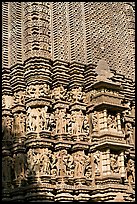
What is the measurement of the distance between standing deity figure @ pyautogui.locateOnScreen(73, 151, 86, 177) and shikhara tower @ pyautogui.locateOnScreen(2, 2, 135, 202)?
0.03 metres

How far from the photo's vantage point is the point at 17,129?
51.8 feet

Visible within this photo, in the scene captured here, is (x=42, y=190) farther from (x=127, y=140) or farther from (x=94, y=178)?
(x=127, y=140)

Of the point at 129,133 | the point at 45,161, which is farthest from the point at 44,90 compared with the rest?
the point at 129,133

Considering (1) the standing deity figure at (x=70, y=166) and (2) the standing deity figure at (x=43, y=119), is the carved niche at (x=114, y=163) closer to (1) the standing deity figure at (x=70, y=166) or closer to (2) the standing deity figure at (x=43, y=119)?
(1) the standing deity figure at (x=70, y=166)

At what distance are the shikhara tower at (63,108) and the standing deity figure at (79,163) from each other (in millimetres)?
31

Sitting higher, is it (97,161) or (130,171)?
(97,161)

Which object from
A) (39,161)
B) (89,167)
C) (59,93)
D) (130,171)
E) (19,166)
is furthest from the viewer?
(130,171)

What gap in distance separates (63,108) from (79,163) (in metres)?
1.85

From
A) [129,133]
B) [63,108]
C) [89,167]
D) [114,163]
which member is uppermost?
[63,108]

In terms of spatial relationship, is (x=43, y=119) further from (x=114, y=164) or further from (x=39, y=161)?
(x=114, y=164)

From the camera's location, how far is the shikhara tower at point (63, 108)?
14977 millimetres

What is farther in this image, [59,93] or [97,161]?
[59,93]

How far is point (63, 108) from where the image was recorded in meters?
15.9

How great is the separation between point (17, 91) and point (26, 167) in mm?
2696
